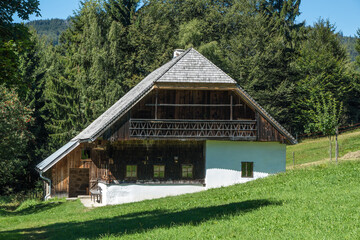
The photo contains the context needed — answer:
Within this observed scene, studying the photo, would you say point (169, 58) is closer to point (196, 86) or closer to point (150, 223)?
point (196, 86)

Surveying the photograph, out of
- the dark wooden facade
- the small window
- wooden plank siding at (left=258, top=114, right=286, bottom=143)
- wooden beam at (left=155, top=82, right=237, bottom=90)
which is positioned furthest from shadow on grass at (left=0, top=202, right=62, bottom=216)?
wooden plank siding at (left=258, top=114, right=286, bottom=143)

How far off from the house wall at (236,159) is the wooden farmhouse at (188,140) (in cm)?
6

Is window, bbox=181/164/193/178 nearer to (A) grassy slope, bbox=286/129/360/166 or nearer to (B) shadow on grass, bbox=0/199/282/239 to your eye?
(B) shadow on grass, bbox=0/199/282/239

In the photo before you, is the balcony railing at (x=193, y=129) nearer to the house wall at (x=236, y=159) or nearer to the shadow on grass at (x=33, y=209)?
the house wall at (x=236, y=159)

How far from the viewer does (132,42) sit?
50562 millimetres

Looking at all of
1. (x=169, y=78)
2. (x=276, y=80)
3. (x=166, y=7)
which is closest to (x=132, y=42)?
(x=166, y=7)

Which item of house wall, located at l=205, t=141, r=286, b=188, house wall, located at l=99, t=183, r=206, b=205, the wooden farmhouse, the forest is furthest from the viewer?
the forest

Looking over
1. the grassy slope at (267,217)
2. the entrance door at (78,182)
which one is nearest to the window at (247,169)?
the grassy slope at (267,217)

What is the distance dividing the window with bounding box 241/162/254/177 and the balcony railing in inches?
67.5

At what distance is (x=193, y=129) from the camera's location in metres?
27.6

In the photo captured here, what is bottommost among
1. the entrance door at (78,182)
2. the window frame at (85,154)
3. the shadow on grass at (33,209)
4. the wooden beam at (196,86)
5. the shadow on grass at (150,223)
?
the shadow on grass at (33,209)

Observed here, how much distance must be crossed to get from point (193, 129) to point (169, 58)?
2247 centimetres

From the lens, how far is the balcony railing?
27188mm

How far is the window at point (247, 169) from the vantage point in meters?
28.6
